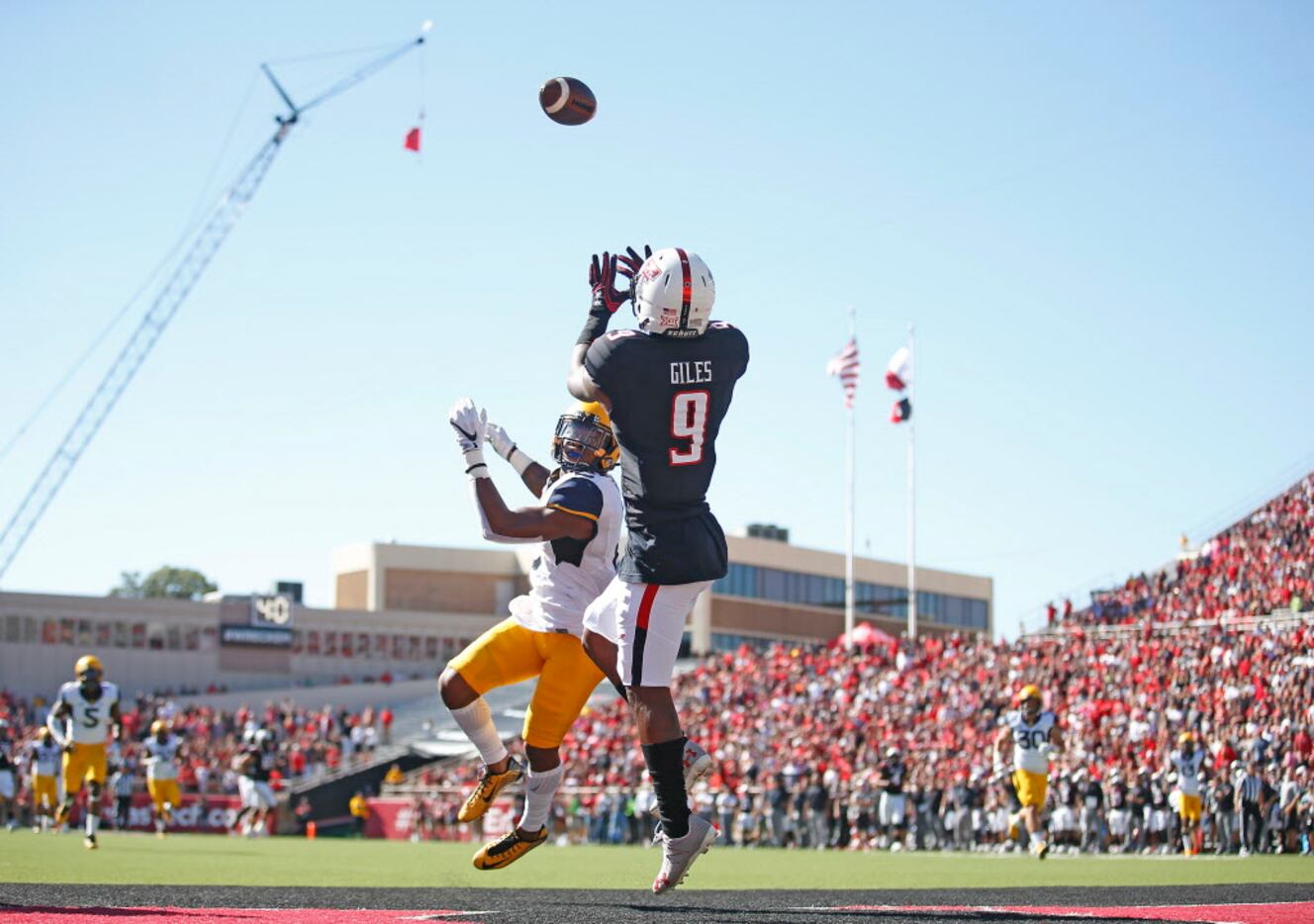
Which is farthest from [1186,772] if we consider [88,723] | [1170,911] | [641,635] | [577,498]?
[641,635]

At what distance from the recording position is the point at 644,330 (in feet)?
22.8

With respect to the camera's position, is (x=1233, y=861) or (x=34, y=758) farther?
(x=34, y=758)

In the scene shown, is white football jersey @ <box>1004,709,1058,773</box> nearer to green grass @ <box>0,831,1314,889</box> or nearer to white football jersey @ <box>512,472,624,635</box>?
green grass @ <box>0,831,1314,889</box>

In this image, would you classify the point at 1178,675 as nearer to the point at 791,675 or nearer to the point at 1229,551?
the point at 1229,551

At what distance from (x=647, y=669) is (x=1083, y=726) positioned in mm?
21571

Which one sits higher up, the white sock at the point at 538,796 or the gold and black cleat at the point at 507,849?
the white sock at the point at 538,796

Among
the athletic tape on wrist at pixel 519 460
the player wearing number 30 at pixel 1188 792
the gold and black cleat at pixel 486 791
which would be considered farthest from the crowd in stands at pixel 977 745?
the athletic tape on wrist at pixel 519 460

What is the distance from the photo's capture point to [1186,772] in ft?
75.8

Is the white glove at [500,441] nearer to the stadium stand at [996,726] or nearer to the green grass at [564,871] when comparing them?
the green grass at [564,871]

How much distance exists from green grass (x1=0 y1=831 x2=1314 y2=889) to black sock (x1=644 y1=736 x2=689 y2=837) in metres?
4.19

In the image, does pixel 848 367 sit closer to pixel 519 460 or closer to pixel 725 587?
pixel 725 587

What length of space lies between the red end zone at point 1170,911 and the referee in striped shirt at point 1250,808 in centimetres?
1502

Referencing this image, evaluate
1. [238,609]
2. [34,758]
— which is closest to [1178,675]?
[34,758]

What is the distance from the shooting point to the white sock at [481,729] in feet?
29.4
